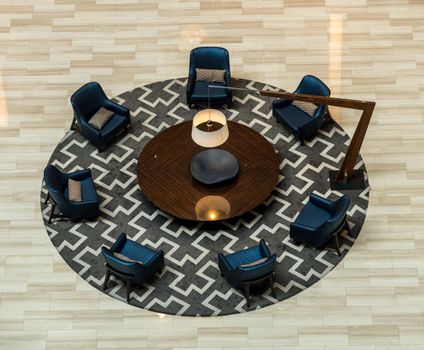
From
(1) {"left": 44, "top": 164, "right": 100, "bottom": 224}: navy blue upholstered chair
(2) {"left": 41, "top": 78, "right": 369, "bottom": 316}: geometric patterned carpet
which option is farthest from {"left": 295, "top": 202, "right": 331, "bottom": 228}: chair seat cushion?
(1) {"left": 44, "top": 164, "right": 100, "bottom": 224}: navy blue upholstered chair

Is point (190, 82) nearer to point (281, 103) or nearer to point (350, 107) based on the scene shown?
point (281, 103)

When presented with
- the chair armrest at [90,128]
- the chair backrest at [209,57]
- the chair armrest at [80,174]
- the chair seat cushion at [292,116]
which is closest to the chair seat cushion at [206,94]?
the chair backrest at [209,57]

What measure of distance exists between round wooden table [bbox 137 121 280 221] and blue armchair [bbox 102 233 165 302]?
0.84 metres

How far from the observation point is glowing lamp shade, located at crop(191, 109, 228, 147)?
14252 mm

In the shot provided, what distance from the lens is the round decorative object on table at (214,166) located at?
15.8m

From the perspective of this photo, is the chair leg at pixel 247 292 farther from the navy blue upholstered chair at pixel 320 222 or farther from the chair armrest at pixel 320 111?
the chair armrest at pixel 320 111

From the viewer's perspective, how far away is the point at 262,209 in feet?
52.7

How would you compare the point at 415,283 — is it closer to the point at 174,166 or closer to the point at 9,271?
the point at 174,166

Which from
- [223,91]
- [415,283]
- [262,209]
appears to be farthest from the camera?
[223,91]

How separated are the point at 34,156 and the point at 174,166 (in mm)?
2549

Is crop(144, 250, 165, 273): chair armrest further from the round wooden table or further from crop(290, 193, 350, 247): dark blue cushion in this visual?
crop(290, 193, 350, 247): dark blue cushion

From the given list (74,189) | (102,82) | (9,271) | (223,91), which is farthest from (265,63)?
(9,271)

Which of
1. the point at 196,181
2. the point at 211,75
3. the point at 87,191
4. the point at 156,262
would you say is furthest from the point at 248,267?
the point at 211,75

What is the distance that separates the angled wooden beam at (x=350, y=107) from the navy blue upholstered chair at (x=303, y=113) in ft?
3.06
